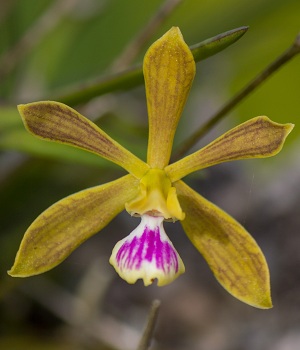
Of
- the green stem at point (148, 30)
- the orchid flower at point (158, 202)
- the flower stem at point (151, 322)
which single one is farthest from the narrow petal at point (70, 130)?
the green stem at point (148, 30)

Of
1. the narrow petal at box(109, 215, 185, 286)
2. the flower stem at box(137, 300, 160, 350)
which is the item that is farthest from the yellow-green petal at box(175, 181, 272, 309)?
the flower stem at box(137, 300, 160, 350)

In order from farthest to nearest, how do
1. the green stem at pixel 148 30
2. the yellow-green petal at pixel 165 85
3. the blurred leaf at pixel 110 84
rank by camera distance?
the green stem at pixel 148 30 < the blurred leaf at pixel 110 84 < the yellow-green petal at pixel 165 85

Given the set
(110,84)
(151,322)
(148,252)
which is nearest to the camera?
(151,322)

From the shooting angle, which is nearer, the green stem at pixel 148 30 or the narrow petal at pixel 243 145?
the narrow petal at pixel 243 145

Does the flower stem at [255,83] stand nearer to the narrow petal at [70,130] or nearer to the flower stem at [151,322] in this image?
the narrow petal at [70,130]

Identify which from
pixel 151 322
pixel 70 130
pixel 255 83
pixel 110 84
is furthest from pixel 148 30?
pixel 151 322

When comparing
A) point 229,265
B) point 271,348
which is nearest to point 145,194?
point 229,265

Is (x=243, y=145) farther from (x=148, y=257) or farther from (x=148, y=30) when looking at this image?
(x=148, y=30)
